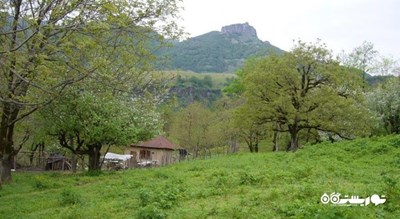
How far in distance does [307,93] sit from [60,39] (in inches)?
862

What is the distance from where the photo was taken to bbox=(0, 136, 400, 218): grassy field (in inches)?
340

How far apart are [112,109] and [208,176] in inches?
348

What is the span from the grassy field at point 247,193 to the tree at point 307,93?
7.70m

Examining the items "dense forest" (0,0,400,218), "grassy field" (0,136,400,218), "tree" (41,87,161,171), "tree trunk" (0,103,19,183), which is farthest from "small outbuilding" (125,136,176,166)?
"tree trunk" (0,103,19,183)

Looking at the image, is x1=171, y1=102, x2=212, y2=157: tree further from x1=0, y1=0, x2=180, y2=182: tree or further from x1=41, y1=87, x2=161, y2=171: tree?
x1=0, y1=0, x2=180, y2=182: tree

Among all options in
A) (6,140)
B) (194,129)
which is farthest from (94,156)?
(194,129)

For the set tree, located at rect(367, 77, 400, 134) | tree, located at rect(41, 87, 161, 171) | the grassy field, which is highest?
tree, located at rect(367, 77, 400, 134)

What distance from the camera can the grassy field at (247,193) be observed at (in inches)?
340

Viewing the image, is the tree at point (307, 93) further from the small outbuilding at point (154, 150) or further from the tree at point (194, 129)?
the small outbuilding at point (154, 150)

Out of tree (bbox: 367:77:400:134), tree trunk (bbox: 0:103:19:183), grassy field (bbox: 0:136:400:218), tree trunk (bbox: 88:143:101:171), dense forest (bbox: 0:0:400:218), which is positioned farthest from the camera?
tree (bbox: 367:77:400:134)

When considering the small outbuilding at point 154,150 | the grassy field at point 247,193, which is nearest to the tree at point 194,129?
the small outbuilding at point 154,150

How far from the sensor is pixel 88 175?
23.1 meters

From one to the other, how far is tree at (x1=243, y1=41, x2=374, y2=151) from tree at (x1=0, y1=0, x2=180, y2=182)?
54.3ft

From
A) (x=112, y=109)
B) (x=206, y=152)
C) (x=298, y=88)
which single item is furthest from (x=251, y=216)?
(x=206, y=152)
